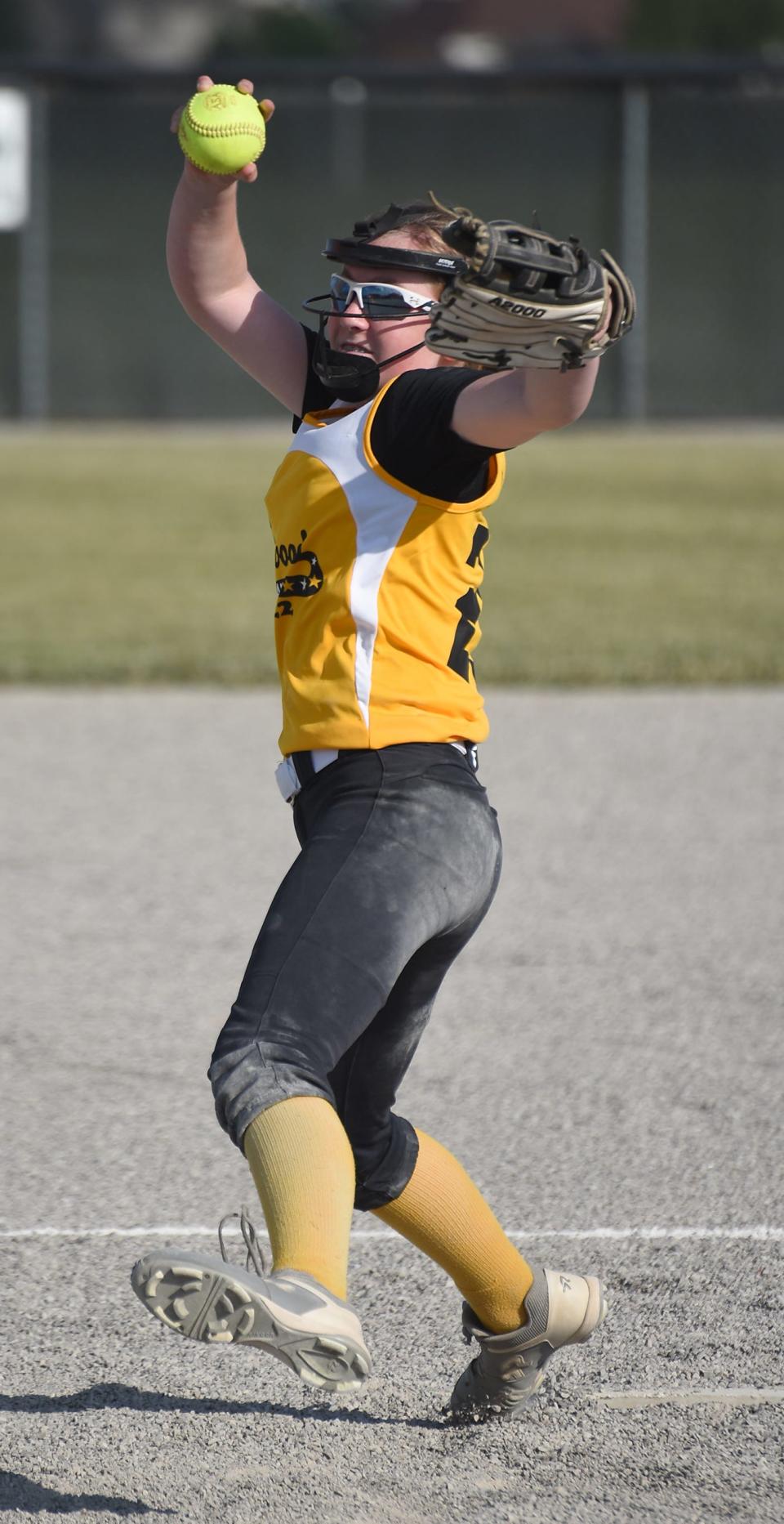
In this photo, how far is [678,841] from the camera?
22.1 ft

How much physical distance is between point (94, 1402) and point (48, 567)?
10.4m

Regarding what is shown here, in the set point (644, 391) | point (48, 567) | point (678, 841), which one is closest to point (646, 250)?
point (644, 391)

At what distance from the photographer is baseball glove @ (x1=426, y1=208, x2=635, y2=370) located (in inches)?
95.7

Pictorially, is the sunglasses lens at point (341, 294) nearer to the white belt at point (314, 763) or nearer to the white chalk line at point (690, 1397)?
the white belt at point (314, 763)

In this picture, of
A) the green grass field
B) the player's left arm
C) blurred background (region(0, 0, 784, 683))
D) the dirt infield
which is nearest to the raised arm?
the player's left arm

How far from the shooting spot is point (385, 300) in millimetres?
2848

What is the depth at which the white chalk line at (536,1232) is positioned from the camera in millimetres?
3627

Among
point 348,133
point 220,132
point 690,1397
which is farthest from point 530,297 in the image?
point 348,133

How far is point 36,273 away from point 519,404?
20.4m

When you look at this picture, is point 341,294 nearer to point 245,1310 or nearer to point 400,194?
point 245,1310

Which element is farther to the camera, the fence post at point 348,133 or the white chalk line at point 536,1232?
the fence post at point 348,133

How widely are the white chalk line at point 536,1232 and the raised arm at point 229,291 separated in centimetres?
164

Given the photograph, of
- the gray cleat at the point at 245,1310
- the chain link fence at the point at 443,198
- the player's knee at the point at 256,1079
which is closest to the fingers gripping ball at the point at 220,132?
the player's knee at the point at 256,1079

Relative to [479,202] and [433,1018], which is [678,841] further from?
[479,202]
